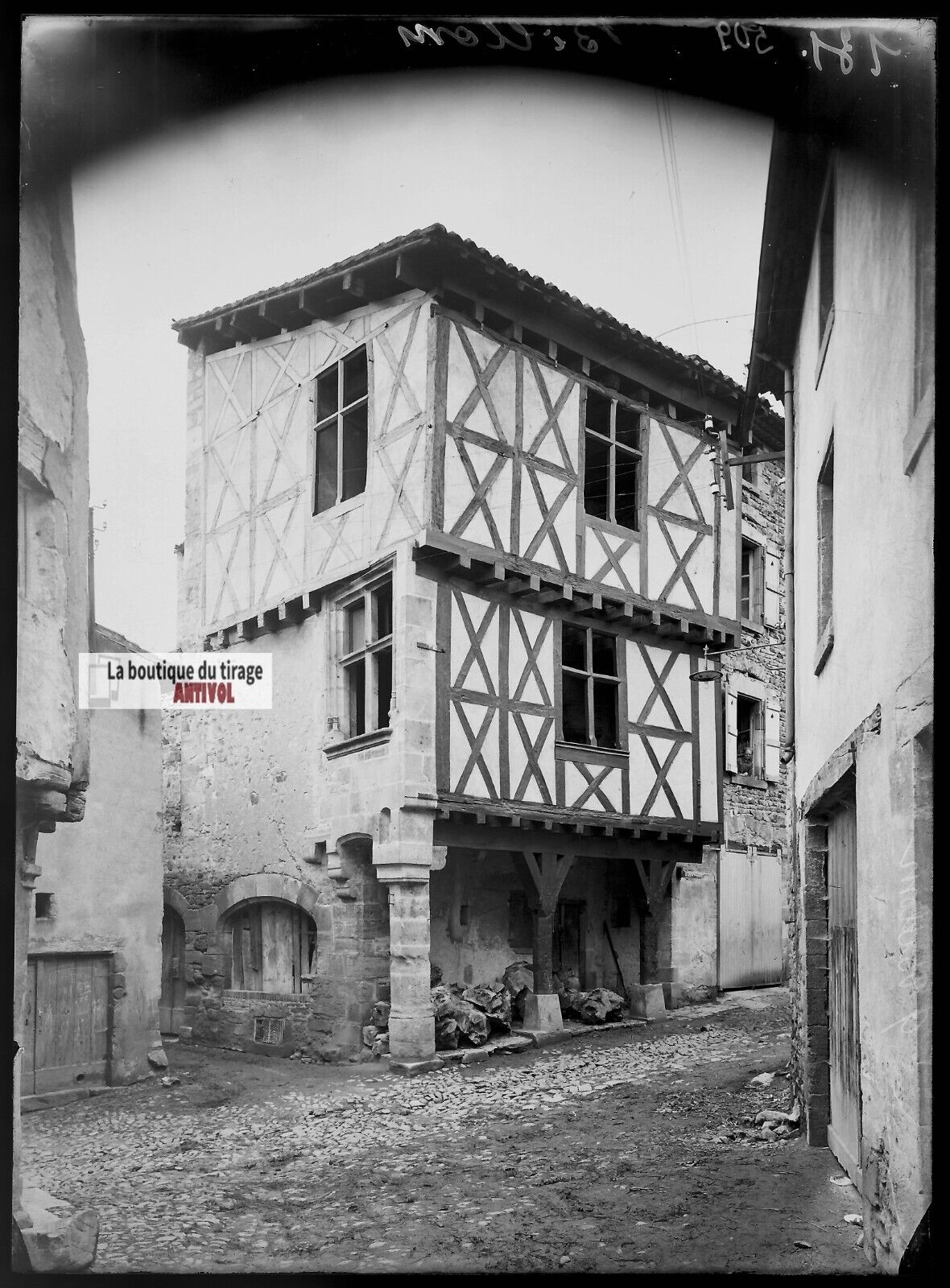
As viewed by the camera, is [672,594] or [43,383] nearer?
[43,383]

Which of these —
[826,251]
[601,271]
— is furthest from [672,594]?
[826,251]

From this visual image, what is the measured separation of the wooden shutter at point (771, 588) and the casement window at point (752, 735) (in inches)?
15.1

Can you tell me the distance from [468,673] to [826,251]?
8.88ft

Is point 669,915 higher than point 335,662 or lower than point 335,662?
lower

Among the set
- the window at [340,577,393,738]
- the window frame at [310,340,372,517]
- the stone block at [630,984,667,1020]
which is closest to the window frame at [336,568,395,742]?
the window at [340,577,393,738]

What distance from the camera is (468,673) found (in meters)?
4.89

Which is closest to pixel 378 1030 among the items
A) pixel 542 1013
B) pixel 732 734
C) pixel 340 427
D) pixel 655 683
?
pixel 542 1013

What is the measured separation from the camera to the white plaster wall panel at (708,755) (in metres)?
5.31

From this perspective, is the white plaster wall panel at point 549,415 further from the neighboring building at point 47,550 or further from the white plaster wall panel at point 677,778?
the neighboring building at point 47,550

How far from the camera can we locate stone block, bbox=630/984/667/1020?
17.5 ft

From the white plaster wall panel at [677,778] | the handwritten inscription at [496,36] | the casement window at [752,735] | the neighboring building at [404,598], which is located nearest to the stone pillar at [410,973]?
the neighboring building at [404,598]

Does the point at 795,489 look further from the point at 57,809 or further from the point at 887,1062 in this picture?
the point at 57,809

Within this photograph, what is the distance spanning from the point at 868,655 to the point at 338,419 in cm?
244

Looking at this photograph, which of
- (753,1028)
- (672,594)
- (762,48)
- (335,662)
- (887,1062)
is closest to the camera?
(887,1062)
